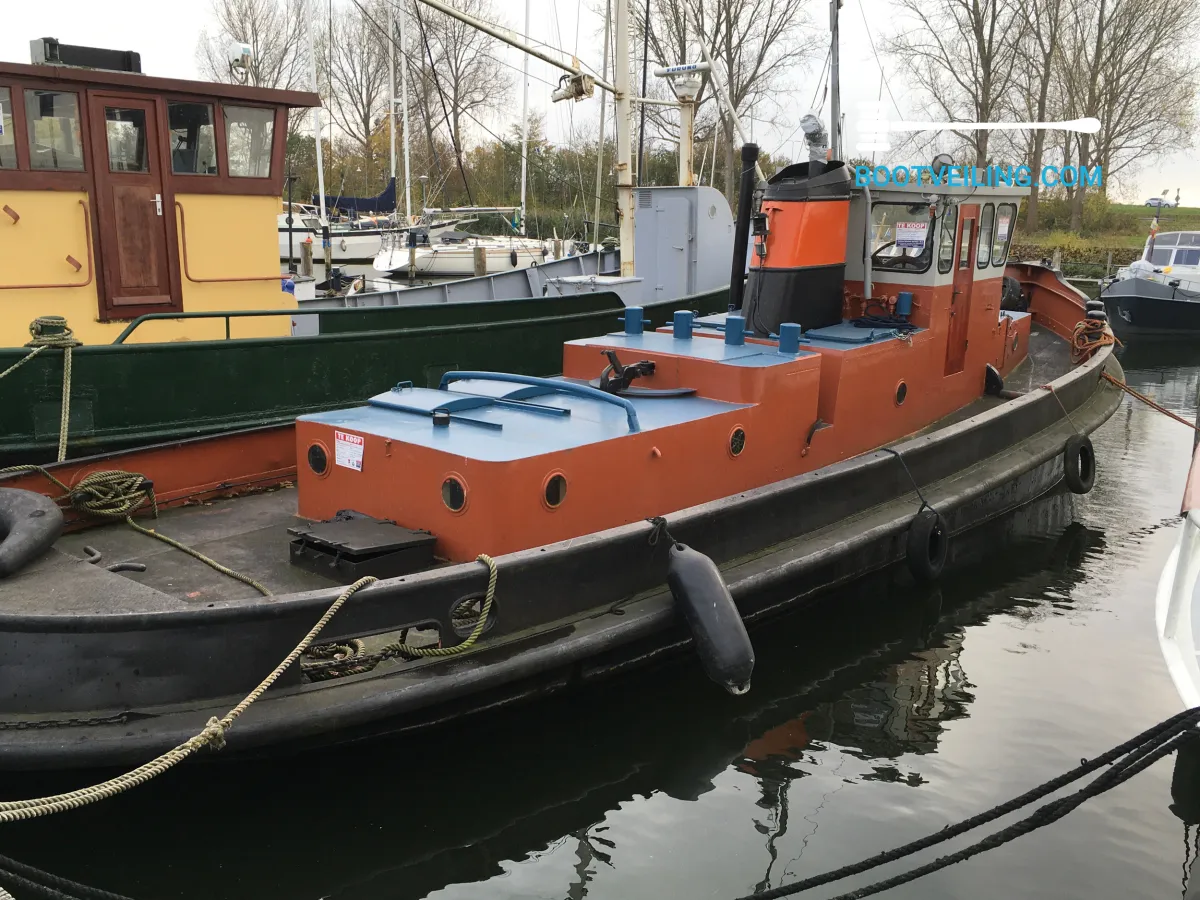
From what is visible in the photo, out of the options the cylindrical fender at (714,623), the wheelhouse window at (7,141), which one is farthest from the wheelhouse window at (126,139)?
the cylindrical fender at (714,623)

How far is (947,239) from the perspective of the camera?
7699mm

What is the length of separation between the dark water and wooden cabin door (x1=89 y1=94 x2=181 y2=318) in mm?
5374

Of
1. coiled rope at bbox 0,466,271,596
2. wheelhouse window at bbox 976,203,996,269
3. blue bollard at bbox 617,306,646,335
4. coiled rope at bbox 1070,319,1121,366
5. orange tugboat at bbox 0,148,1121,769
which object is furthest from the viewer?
coiled rope at bbox 1070,319,1121,366

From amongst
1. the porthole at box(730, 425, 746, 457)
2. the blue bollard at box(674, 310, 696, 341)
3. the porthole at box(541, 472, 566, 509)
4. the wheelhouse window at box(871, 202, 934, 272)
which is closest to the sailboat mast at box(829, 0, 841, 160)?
the wheelhouse window at box(871, 202, 934, 272)

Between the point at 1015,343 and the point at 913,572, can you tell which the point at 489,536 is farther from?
the point at 1015,343

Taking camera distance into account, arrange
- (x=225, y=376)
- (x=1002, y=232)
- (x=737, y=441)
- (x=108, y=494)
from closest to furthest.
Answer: (x=108, y=494) → (x=737, y=441) → (x=225, y=376) → (x=1002, y=232)

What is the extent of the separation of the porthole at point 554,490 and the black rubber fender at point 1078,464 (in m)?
5.37

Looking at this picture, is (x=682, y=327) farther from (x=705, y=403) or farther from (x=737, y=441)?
(x=737, y=441)

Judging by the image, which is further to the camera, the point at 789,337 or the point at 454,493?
the point at 789,337

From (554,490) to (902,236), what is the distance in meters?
3.98

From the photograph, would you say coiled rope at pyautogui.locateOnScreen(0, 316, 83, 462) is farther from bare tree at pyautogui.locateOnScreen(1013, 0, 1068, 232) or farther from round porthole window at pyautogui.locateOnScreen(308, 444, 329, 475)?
bare tree at pyautogui.locateOnScreen(1013, 0, 1068, 232)

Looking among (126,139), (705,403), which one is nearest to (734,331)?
(705,403)

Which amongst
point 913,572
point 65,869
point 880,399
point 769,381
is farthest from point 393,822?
point 880,399

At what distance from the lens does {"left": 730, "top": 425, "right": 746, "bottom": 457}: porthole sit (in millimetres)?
6023
